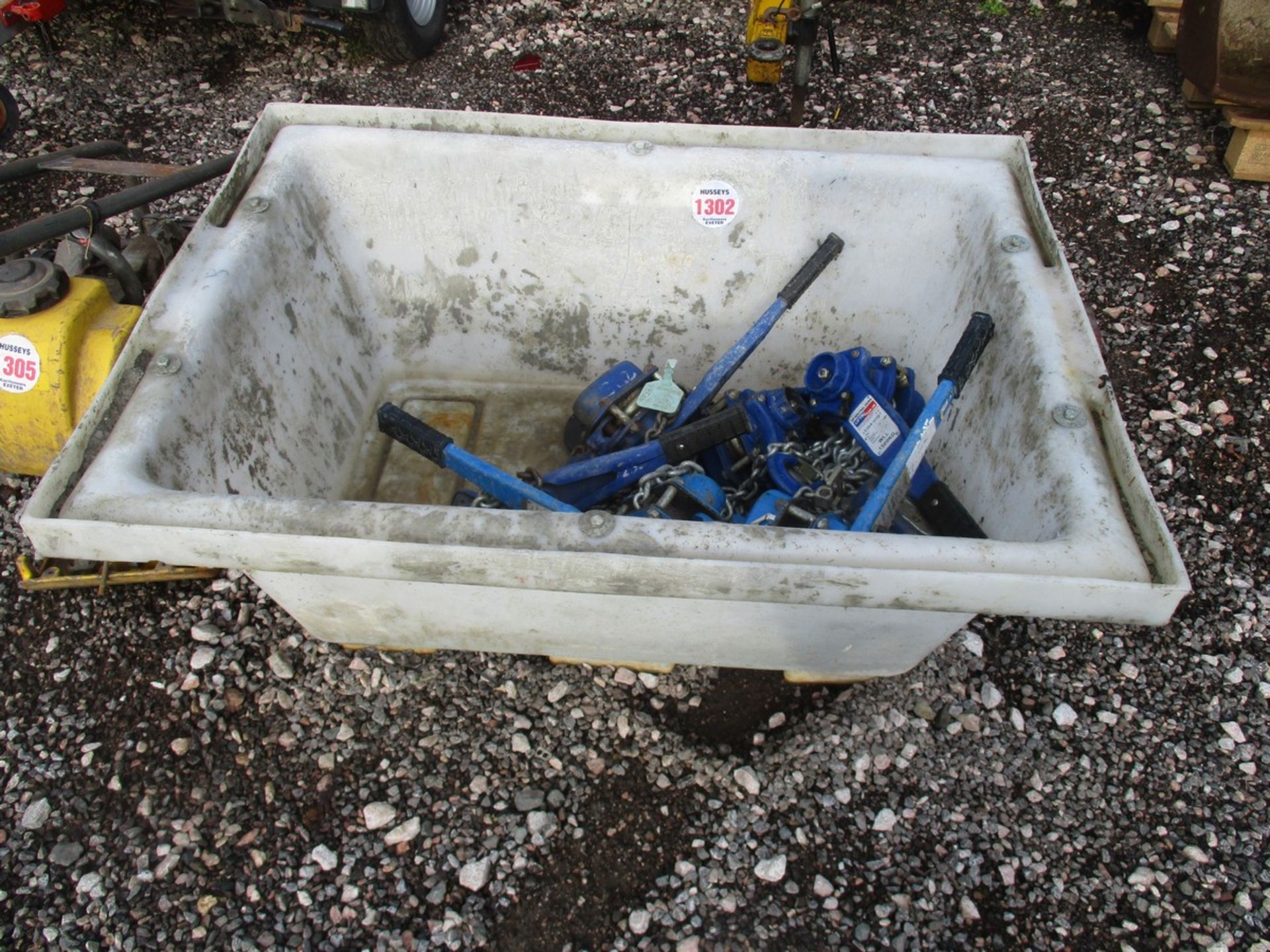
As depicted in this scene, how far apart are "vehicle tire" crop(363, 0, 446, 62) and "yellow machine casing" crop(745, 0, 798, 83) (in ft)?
4.14

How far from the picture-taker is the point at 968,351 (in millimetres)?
1583

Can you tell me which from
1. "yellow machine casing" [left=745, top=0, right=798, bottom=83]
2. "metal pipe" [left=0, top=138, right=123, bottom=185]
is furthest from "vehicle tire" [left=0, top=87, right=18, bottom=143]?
"yellow machine casing" [left=745, top=0, right=798, bottom=83]

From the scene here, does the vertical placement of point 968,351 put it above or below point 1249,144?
above

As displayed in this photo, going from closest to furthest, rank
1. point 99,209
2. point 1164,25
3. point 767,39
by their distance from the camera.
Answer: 1. point 99,209
2. point 767,39
3. point 1164,25

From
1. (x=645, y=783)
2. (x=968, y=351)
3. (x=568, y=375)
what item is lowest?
(x=645, y=783)

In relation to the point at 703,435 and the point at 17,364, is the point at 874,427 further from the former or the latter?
the point at 17,364

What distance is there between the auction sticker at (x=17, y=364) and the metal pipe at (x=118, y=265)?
0.24 meters

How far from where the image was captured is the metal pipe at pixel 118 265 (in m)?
1.81

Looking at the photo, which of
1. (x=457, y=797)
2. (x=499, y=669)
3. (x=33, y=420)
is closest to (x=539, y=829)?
(x=457, y=797)

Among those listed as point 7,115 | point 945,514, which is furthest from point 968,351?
point 7,115

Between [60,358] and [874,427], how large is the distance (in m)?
1.66

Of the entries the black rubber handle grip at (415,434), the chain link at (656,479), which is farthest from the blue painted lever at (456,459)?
the chain link at (656,479)

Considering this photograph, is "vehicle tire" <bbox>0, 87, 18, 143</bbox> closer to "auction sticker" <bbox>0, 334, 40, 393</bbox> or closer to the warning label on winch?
"auction sticker" <bbox>0, 334, 40, 393</bbox>

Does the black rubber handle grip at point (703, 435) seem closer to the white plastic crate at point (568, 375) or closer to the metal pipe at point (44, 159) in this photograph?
the white plastic crate at point (568, 375)
